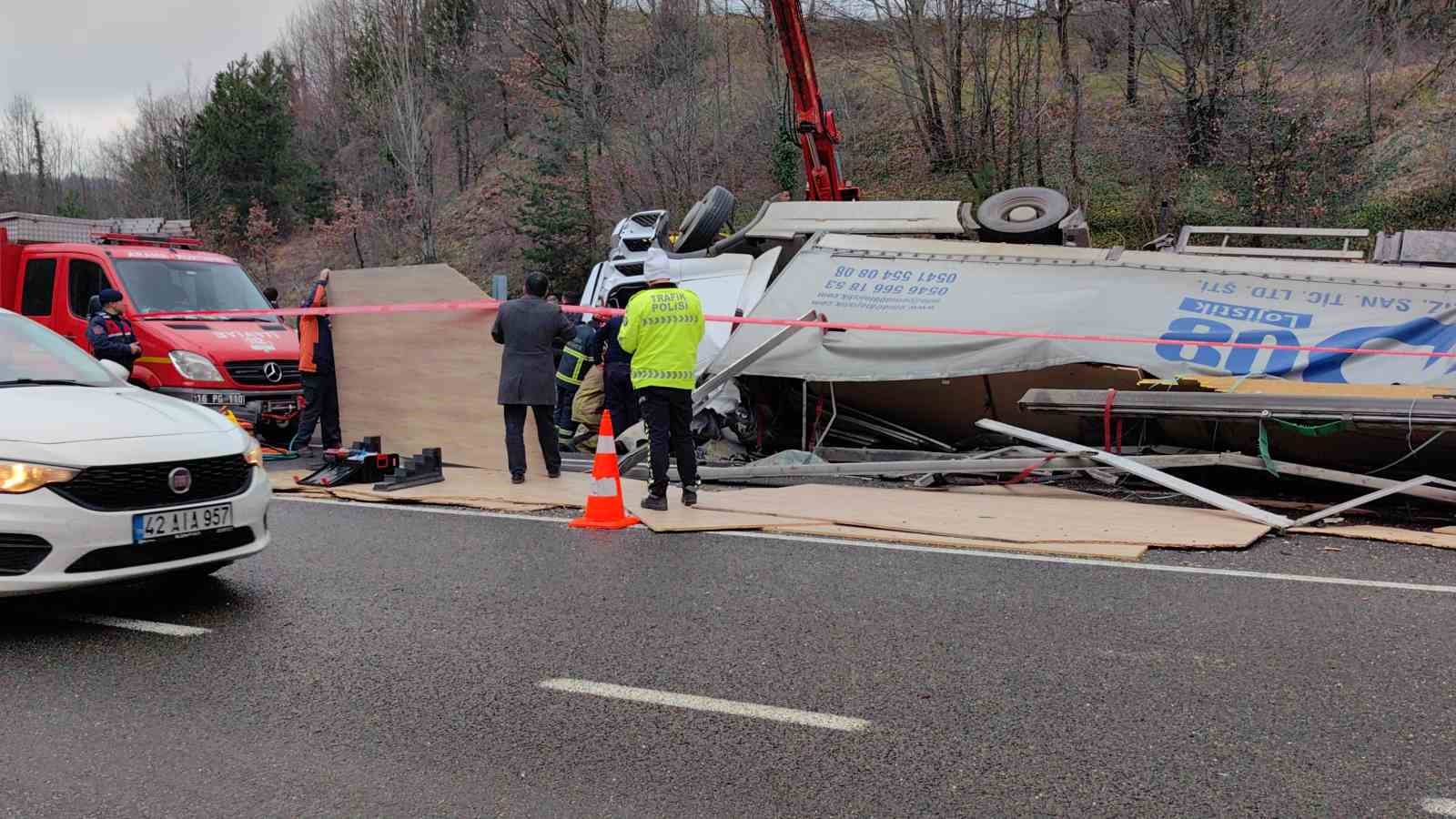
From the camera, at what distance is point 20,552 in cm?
496

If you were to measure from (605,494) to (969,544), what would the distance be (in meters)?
2.47

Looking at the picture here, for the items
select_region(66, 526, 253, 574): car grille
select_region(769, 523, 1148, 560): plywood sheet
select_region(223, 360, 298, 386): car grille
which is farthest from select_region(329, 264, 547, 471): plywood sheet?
select_region(66, 526, 253, 574): car grille

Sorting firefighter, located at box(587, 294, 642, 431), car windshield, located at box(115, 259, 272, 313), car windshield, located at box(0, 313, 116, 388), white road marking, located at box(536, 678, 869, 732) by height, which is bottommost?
white road marking, located at box(536, 678, 869, 732)

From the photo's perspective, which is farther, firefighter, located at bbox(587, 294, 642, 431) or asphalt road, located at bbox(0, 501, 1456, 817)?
firefighter, located at bbox(587, 294, 642, 431)

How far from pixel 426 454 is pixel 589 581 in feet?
13.1

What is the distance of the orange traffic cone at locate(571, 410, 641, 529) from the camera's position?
308 inches

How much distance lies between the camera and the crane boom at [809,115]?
48.7 ft

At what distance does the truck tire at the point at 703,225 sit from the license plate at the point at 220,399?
520 centimetres

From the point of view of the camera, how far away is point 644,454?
10.1 m

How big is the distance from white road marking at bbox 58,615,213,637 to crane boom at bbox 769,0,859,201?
36.4 ft

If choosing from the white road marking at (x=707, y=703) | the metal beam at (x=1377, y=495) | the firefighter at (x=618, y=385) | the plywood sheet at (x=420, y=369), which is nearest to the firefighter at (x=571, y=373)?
the firefighter at (x=618, y=385)

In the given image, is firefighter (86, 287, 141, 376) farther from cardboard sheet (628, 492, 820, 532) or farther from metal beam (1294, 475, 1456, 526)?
metal beam (1294, 475, 1456, 526)

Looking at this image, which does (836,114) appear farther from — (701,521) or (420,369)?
(701,521)

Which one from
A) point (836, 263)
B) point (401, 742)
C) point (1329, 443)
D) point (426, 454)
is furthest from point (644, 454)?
point (401, 742)
